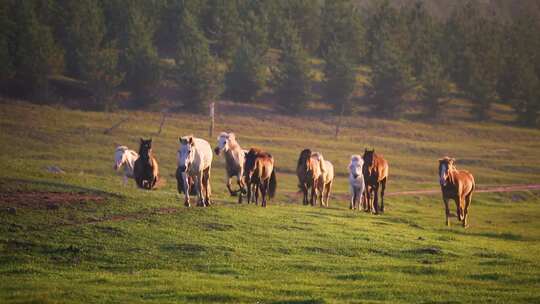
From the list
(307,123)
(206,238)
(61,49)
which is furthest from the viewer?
(307,123)

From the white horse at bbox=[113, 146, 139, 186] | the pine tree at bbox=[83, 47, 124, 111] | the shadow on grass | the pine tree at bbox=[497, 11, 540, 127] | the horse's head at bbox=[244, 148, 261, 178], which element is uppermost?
the pine tree at bbox=[497, 11, 540, 127]

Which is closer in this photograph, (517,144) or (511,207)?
(511,207)

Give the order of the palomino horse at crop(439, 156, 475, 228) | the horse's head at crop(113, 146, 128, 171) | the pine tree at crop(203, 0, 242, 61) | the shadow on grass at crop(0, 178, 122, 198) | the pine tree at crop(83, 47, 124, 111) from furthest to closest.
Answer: the pine tree at crop(203, 0, 242, 61)
the pine tree at crop(83, 47, 124, 111)
the horse's head at crop(113, 146, 128, 171)
the palomino horse at crop(439, 156, 475, 228)
the shadow on grass at crop(0, 178, 122, 198)

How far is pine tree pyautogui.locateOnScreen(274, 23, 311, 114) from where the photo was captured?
8075 centimetres

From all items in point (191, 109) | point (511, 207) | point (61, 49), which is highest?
point (61, 49)

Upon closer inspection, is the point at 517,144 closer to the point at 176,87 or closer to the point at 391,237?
the point at 176,87

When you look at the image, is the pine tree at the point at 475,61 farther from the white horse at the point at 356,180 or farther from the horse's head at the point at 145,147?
the horse's head at the point at 145,147

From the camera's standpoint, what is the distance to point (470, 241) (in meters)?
23.1

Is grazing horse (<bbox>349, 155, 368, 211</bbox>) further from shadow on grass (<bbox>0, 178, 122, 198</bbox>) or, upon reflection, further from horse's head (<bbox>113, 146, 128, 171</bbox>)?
horse's head (<bbox>113, 146, 128, 171</bbox>)

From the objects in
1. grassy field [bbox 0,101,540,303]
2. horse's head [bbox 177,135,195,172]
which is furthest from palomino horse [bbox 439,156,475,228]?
horse's head [bbox 177,135,195,172]

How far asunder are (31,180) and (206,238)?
8.56 m

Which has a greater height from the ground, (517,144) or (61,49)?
(61,49)

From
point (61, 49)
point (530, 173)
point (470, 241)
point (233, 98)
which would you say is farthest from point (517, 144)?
point (470, 241)

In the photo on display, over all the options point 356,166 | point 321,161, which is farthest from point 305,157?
point 321,161
